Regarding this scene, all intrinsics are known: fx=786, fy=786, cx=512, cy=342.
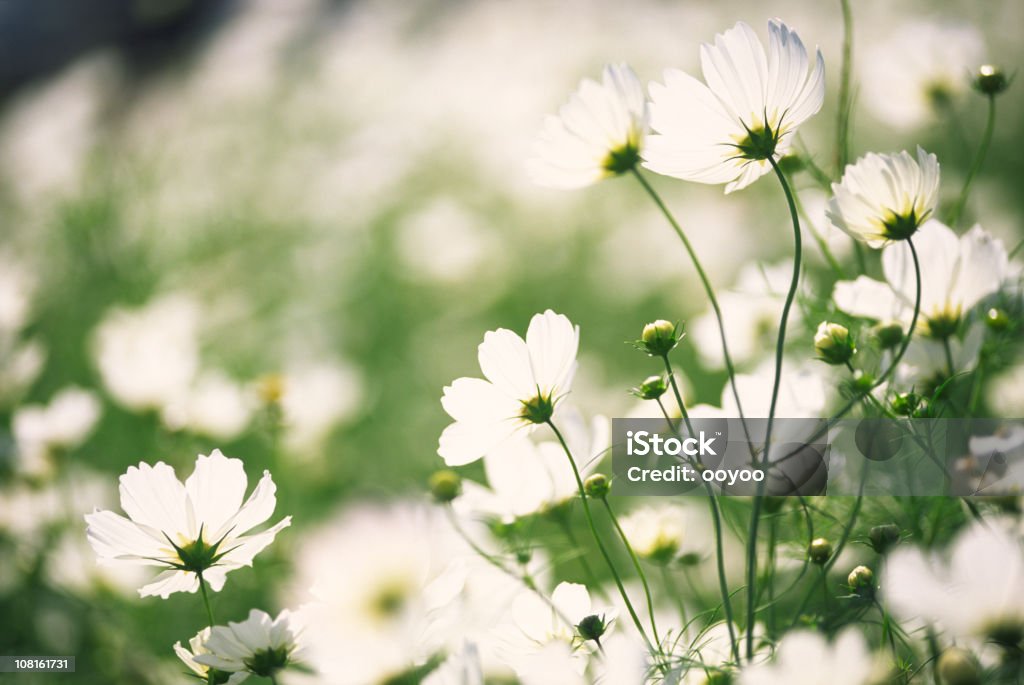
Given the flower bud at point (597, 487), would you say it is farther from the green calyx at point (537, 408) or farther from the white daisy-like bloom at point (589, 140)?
the white daisy-like bloom at point (589, 140)

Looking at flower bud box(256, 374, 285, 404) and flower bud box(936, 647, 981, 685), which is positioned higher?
flower bud box(256, 374, 285, 404)

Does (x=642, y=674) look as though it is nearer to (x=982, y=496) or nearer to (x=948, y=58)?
(x=982, y=496)

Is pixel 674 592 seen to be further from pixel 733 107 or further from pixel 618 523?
pixel 733 107

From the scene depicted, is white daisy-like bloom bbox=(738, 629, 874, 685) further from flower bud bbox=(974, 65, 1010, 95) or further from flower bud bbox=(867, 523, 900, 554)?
flower bud bbox=(974, 65, 1010, 95)

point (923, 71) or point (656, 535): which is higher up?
point (923, 71)

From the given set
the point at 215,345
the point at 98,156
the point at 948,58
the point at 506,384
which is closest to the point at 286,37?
the point at 98,156

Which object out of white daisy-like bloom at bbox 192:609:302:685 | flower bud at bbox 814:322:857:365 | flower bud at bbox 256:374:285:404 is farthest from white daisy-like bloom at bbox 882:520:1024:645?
flower bud at bbox 256:374:285:404

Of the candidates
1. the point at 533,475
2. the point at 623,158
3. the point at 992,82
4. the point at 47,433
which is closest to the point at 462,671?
the point at 533,475
